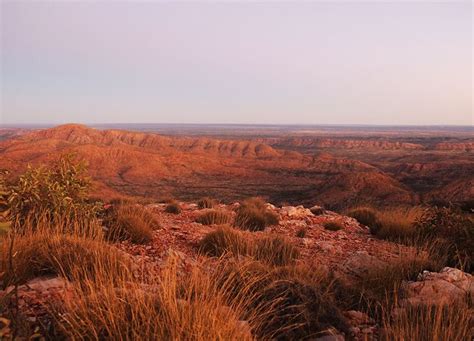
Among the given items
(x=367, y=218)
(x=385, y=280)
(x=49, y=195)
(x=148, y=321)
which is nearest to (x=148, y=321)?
(x=148, y=321)

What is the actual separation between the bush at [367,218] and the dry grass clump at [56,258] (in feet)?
20.8

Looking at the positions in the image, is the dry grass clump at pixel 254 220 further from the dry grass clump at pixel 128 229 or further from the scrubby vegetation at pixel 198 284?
the dry grass clump at pixel 128 229

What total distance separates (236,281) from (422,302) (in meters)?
1.74

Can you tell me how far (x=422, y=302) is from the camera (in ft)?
11.0

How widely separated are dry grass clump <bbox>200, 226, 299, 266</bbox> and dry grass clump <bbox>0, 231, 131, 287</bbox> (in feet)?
5.42

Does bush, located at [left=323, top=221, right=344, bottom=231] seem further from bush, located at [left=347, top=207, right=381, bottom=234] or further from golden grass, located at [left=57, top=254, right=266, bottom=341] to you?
golden grass, located at [left=57, top=254, right=266, bottom=341]

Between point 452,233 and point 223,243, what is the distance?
13.7ft

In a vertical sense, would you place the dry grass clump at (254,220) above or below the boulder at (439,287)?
below

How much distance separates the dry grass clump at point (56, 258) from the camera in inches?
132

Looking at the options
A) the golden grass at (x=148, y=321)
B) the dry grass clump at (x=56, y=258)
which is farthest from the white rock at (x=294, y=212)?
the golden grass at (x=148, y=321)

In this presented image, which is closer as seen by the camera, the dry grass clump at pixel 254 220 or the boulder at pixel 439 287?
the boulder at pixel 439 287

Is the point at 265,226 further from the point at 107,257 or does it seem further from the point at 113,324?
the point at 113,324

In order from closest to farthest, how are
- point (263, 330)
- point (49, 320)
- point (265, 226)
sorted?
point (49, 320), point (263, 330), point (265, 226)

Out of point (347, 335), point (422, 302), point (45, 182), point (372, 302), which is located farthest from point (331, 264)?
point (45, 182)
